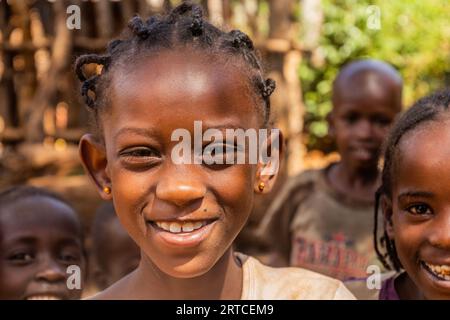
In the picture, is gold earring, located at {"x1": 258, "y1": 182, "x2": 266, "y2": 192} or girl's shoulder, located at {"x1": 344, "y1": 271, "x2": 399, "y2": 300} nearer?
gold earring, located at {"x1": 258, "y1": 182, "x2": 266, "y2": 192}

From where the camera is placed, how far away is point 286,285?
2.23 m

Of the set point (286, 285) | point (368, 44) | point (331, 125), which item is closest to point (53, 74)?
point (368, 44)

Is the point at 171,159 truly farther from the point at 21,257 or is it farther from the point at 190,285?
the point at 21,257

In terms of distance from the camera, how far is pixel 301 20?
22.4ft

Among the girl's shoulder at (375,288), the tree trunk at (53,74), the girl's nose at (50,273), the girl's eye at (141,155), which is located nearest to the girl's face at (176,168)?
the girl's eye at (141,155)

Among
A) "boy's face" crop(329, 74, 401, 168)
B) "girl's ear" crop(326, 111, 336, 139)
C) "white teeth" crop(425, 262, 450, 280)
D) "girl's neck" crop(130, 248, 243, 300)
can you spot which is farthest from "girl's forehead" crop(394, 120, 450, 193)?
"girl's ear" crop(326, 111, 336, 139)

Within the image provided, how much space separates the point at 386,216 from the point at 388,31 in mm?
5099

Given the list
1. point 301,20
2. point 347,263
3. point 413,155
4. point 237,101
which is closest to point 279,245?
point 347,263

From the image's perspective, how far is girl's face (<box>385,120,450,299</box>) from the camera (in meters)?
2.19

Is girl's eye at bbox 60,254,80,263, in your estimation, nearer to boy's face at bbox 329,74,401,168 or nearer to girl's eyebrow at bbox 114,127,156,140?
girl's eyebrow at bbox 114,127,156,140

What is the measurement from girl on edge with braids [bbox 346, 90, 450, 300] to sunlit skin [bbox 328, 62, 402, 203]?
143cm

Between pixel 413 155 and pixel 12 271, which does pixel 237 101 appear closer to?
pixel 413 155

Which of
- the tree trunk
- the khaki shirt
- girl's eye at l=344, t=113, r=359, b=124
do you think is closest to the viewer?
the khaki shirt

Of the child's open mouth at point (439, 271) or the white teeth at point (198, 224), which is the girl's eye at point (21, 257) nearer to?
the white teeth at point (198, 224)
